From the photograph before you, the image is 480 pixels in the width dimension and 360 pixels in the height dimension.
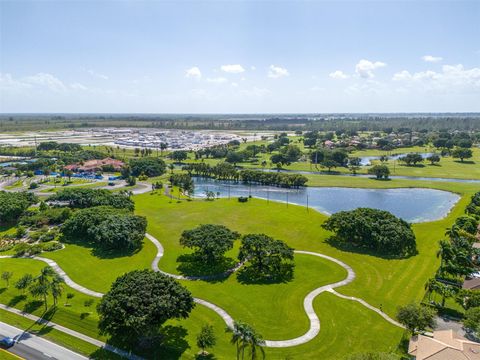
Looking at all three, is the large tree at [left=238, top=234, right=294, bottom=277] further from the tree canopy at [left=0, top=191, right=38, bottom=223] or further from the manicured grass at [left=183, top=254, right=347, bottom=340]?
the tree canopy at [left=0, top=191, right=38, bottom=223]

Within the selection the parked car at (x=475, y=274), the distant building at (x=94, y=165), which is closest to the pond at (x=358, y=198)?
the parked car at (x=475, y=274)

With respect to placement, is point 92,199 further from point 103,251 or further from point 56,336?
point 56,336

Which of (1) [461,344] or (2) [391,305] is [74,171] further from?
(1) [461,344]

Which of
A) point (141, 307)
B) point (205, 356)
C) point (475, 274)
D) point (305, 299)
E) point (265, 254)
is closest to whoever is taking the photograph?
point (141, 307)

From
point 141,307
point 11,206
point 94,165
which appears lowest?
point 94,165

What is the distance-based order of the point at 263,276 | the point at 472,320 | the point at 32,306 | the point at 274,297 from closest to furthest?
the point at 472,320, the point at 32,306, the point at 274,297, the point at 263,276

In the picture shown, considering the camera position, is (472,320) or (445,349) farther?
(472,320)

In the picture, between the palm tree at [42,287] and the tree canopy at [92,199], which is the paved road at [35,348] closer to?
the palm tree at [42,287]

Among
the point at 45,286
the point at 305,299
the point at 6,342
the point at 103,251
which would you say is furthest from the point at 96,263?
the point at 305,299
